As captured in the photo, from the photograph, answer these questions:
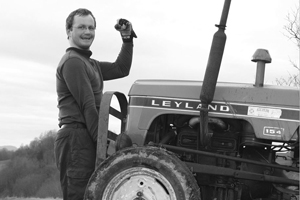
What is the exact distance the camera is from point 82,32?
5.31 m

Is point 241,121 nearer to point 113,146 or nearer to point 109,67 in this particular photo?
point 113,146

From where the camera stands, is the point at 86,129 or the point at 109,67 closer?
the point at 86,129

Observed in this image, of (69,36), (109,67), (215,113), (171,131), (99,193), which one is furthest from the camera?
(109,67)

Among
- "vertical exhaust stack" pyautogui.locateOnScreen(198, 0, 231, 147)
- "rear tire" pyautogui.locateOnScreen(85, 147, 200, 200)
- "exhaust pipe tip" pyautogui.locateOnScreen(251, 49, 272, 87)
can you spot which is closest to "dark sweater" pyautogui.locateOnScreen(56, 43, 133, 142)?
"rear tire" pyautogui.locateOnScreen(85, 147, 200, 200)

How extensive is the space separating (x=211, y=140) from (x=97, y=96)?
1284mm

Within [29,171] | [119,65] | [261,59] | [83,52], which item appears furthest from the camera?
[29,171]

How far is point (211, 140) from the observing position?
4.90 metres

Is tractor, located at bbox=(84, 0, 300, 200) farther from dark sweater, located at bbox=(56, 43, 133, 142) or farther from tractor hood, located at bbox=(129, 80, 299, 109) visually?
dark sweater, located at bbox=(56, 43, 133, 142)

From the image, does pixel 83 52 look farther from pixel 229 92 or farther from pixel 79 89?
pixel 229 92

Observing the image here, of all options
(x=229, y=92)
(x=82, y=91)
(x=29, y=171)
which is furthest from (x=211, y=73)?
(x=29, y=171)

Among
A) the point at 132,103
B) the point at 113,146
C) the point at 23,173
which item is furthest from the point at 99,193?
the point at 23,173

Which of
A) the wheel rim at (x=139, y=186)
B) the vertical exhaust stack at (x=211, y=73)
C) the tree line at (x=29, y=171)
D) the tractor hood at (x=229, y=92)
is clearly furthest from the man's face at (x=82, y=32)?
the tree line at (x=29, y=171)

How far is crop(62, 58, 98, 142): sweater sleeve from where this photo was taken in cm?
482

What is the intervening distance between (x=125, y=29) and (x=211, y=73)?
4.89 feet
